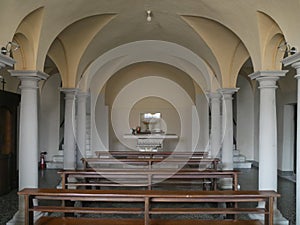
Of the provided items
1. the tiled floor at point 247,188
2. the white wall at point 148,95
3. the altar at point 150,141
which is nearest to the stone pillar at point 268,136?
the tiled floor at point 247,188

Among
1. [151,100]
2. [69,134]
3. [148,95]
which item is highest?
[148,95]

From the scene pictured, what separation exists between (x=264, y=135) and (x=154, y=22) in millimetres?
3454

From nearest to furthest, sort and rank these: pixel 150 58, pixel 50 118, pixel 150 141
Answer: pixel 150 58 → pixel 150 141 → pixel 50 118

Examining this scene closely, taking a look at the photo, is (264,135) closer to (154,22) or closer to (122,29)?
(154,22)

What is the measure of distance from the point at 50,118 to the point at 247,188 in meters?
7.39

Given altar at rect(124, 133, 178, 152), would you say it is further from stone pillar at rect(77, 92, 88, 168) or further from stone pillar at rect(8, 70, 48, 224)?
stone pillar at rect(8, 70, 48, 224)

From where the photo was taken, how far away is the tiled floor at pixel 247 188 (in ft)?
19.5

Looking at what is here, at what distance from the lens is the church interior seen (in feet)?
16.0

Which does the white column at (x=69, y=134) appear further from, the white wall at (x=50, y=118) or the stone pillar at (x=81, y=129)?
the white wall at (x=50, y=118)

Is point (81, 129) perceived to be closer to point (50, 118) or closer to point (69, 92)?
point (69, 92)

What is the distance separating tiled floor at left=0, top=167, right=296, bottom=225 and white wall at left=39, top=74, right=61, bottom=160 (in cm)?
159

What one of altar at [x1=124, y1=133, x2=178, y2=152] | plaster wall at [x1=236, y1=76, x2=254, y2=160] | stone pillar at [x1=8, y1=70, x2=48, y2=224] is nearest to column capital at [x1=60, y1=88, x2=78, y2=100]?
stone pillar at [x1=8, y1=70, x2=48, y2=224]

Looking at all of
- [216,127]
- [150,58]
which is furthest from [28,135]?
[150,58]

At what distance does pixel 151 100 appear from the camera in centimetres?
1503
